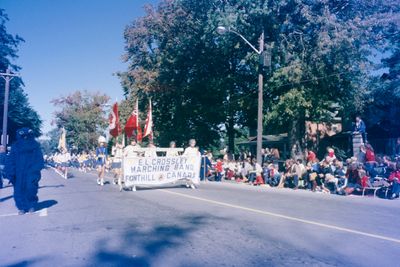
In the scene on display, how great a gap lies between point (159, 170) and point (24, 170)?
6041 mm

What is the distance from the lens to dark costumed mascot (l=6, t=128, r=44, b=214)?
9125 millimetres

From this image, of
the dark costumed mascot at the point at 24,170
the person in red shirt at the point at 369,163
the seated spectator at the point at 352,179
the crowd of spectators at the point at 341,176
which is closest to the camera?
the dark costumed mascot at the point at 24,170

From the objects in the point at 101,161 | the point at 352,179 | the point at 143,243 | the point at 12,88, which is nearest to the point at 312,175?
the point at 352,179

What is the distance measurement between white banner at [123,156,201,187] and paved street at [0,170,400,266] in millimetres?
3222

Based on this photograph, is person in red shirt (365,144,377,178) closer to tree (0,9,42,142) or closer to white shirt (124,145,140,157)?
white shirt (124,145,140,157)

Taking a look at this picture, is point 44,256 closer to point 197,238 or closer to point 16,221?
point 197,238

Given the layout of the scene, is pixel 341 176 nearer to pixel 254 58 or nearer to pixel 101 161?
pixel 101 161

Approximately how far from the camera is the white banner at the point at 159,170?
14.0m

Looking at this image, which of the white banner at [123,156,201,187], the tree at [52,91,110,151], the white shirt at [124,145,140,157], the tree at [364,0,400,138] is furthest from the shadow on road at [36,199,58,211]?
the tree at [52,91,110,151]

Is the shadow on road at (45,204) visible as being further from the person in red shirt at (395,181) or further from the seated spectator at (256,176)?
the person in red shirt at (395,181)

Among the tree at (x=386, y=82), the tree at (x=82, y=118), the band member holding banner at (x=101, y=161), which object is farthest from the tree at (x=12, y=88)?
the tree at (x=386, y=82)

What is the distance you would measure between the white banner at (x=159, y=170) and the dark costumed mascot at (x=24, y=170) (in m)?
4.69

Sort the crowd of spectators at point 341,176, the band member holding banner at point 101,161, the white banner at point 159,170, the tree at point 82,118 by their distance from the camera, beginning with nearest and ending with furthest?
the white banner at point 159,170
the crowd of spectators at point 341,176
the band member holding banner at point 101,161
the tree at point 82,118

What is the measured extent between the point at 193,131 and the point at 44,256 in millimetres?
32329
